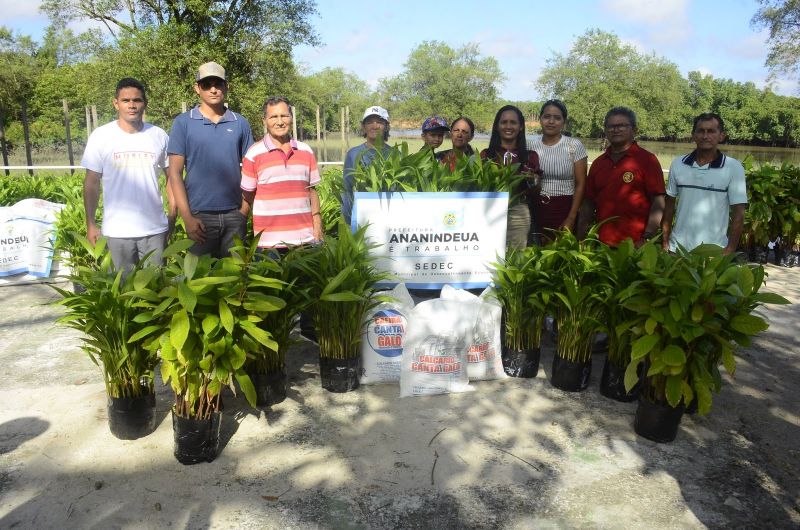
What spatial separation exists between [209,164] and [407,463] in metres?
2.37

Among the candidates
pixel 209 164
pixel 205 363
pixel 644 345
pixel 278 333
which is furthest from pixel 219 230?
pixel 644 345

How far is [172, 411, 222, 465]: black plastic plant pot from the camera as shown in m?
2.89

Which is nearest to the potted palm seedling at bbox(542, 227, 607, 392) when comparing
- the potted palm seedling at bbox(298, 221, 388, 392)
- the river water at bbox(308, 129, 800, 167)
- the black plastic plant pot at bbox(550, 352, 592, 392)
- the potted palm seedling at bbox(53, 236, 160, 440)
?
the black plastic plant pot at bbox(550, 352, 592, 392)

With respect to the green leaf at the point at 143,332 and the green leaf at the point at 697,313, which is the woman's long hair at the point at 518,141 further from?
the green leaf at the point at 143,332

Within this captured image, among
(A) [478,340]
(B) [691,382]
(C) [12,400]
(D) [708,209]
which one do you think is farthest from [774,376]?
(C) [12,400]

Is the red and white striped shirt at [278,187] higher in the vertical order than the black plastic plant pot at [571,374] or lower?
higher

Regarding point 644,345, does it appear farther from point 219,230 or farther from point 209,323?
point 219,230

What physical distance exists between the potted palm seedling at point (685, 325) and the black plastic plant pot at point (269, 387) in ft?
6.87

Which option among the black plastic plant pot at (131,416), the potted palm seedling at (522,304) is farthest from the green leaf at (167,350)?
the potted palm seedling at (522,304)

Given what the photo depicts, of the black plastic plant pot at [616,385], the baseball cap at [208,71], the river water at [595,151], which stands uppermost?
the river water at [595,151]

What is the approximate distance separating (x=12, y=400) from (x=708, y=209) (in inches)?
194

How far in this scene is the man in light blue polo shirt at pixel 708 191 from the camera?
4.00m

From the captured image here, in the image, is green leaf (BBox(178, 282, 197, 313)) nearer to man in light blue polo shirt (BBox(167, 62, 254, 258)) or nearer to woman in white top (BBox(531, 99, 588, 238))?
man in light blue polo shirt (BBox(167, 62, 254, 258))

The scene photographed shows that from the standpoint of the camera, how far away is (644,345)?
10.00 ft
